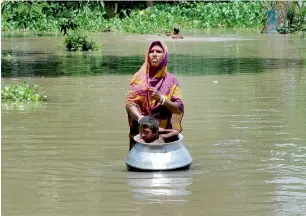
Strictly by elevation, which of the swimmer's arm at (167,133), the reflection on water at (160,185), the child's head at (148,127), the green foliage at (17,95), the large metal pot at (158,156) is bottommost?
the green foliage at (17,95)

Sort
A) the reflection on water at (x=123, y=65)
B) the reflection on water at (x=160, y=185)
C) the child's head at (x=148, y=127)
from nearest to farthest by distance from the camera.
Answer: the reflection on water at (x=160, y=185), the child's head at (x=148, y=127), the reflection on water at (x=123, y=65)

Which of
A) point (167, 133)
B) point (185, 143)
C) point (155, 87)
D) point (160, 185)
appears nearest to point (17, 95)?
point (185, 143)

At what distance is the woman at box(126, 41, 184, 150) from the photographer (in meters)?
8.08

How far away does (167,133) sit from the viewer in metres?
8.08

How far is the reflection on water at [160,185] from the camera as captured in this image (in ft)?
23.3

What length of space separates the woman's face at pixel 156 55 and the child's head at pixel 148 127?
0.53 m

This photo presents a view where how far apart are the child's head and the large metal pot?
11 centimetres

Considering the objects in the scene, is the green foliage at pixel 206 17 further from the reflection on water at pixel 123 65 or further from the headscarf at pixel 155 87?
the headscarf at pixel 155 87

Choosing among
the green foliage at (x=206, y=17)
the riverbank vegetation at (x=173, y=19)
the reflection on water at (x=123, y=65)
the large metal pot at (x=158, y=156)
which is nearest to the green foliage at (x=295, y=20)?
the riverbank vegetation at (x=173, y=19)

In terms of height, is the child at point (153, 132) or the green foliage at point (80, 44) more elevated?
the child at point (153, 132)

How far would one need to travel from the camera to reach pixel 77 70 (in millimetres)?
20719

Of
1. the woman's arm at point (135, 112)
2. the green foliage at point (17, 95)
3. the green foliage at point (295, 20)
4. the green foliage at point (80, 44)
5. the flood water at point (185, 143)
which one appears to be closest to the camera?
the flood water at point (185, 143)

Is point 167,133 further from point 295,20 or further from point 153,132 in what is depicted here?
point 295,20

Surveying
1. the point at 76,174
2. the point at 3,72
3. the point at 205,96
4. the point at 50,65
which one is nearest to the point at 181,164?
the point at 76,174
